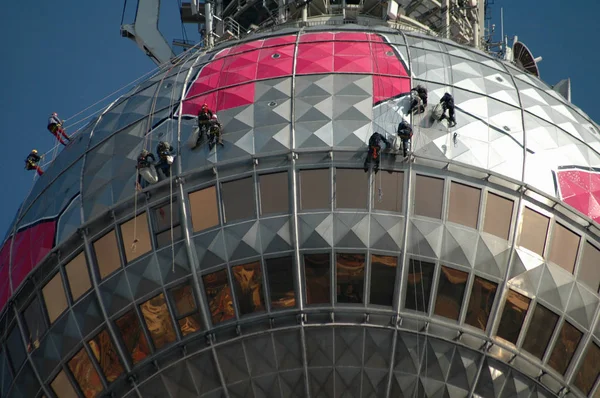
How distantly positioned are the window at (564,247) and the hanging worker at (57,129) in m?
17.7

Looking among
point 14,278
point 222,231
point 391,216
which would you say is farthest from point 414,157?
point 14,278

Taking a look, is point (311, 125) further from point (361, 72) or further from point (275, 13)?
point (275, 13)

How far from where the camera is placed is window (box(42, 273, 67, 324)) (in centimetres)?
4638

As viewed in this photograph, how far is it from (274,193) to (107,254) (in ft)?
17.8

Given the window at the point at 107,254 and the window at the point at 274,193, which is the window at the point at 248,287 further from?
the window at the point at 107,254

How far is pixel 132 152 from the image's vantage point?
158 ft

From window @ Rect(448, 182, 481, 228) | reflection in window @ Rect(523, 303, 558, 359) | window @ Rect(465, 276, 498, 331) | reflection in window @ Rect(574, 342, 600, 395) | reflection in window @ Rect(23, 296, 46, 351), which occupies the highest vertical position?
window @ Rect(448, 182, 481, 228)

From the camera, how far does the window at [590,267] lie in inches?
1797

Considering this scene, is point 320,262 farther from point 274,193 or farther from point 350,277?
point 274,193

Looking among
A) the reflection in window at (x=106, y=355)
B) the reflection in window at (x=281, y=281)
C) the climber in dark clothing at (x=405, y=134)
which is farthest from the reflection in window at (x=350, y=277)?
the reflection in window at (x=106, y=355)

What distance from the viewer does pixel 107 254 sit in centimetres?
4597

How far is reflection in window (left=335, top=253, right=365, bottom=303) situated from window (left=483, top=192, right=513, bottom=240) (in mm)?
Result: 3957

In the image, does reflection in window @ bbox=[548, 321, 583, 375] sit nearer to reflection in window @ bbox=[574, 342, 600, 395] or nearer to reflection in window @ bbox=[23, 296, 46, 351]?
reflection in window @ bbox=[574, 342, 600, 395]

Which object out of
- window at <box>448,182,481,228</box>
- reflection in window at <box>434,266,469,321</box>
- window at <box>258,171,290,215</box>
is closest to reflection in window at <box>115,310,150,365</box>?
window at <box>258,171,290,215</box>
